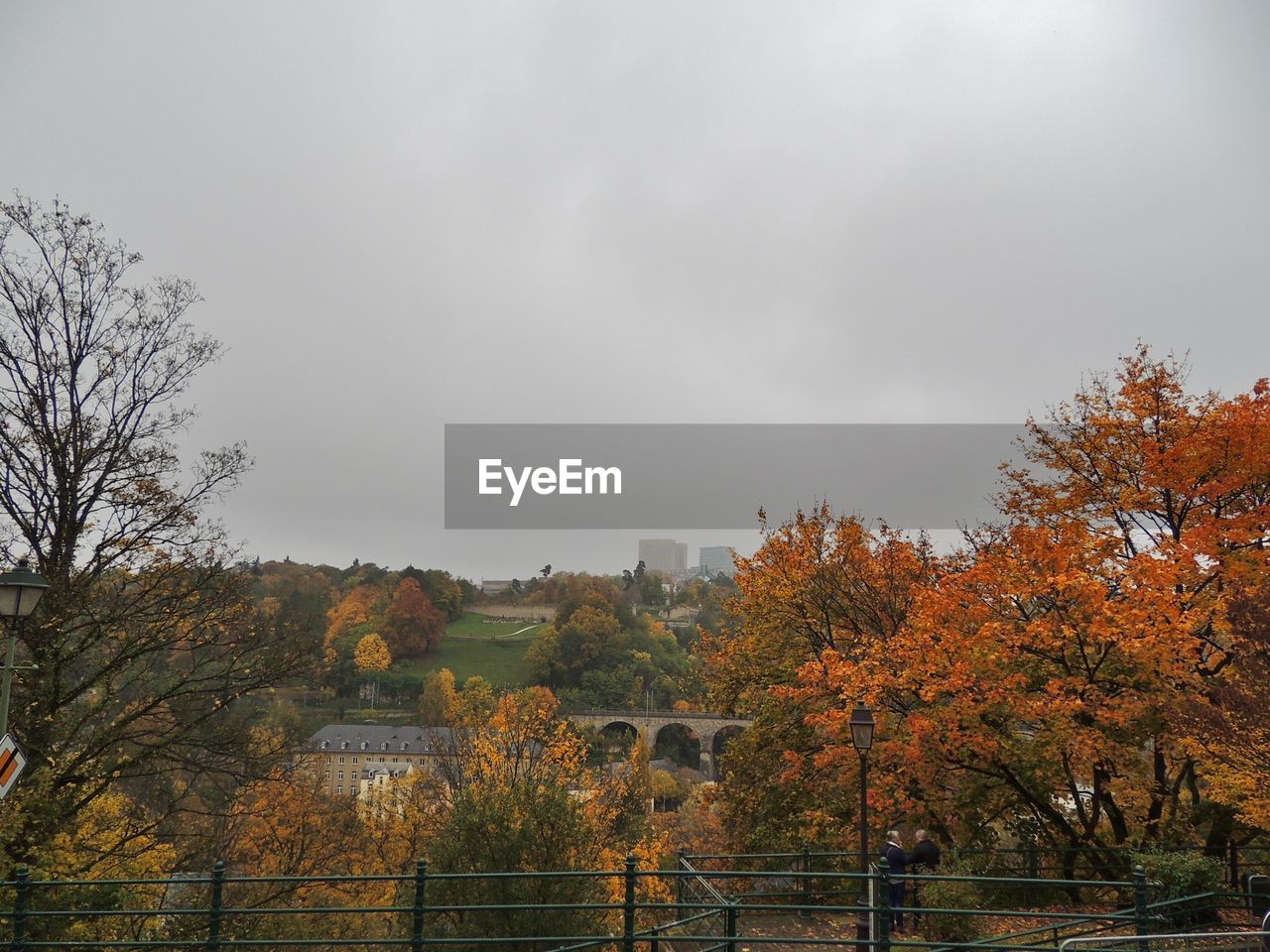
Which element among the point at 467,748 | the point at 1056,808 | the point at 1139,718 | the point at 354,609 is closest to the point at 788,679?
the point at 1056,808

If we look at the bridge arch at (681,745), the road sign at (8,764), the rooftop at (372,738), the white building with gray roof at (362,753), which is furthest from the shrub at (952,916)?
the bridge arch at (681,745)

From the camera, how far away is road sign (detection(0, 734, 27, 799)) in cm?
820

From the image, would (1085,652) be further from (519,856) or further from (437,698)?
(437,698)

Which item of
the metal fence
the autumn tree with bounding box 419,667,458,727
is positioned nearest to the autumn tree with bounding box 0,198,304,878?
the metal fence

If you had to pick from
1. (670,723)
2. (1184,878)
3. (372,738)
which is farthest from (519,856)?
(670,723)

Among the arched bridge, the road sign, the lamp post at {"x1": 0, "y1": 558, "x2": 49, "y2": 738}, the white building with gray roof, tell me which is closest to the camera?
the road sign

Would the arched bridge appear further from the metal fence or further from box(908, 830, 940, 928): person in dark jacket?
box(908, 830, 940, 928): person in dark jacket

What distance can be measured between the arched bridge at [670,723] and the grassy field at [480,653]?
20.6 m

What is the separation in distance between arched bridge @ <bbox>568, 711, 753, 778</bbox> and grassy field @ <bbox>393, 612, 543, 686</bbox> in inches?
813

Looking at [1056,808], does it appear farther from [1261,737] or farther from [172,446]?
[172,446]

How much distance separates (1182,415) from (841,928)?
1178 centimetres

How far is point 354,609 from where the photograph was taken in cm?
12531

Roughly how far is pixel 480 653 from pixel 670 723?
161 ft

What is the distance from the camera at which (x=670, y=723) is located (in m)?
95.7
